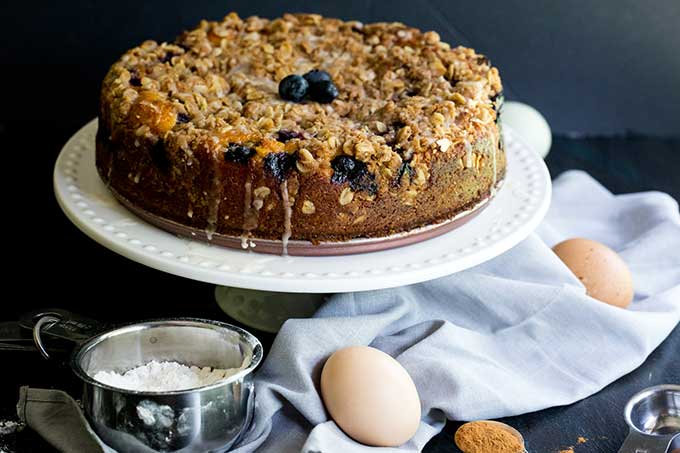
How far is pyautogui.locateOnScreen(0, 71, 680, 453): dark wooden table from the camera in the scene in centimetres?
184

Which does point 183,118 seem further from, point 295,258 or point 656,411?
point 656,411

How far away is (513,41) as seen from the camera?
3.11 meters

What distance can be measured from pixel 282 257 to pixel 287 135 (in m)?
0.22

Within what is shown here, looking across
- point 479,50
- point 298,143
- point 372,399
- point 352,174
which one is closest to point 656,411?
point 372,399

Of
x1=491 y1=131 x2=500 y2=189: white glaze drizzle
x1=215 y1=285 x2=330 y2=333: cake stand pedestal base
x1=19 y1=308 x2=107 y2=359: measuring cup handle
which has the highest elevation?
x1=491 y1=131 x2=500 y2=189: white glaze drizzle

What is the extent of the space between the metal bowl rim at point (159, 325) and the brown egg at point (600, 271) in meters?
0.79

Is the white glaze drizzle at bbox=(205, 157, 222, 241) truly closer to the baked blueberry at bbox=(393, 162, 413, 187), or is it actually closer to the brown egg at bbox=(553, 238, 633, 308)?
the baked blueberry at bbox=(393, 162, 413, 187)

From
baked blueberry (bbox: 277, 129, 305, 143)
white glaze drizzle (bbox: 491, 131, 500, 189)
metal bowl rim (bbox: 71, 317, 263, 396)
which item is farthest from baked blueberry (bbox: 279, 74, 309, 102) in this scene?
metal bowl rim (bbox: 71, 317, 263, 396)

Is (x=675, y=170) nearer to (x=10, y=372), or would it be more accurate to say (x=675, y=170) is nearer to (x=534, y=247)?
(x=534, y=247)

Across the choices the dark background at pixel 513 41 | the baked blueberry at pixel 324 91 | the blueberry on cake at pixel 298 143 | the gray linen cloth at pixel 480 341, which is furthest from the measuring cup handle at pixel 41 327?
the dark background at pixel 513 41

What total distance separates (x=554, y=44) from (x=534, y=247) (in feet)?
3.69

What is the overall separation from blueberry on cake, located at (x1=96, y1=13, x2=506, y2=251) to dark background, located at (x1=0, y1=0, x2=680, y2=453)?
0.50 m

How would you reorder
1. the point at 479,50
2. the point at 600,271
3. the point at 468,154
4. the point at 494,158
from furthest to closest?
the point at 479,50
the point at 600,271
the point at 494,158
the point at 468,154

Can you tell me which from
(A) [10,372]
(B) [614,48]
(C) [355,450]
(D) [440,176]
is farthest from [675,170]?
(A) [10,372]
